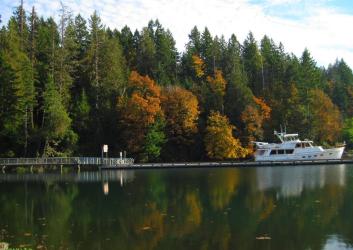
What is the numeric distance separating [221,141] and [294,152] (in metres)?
9.06

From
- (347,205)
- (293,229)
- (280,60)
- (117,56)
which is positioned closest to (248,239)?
(293,229)

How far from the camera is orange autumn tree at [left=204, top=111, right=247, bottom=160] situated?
61.6 metres

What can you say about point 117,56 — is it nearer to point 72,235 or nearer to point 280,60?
point 280,60

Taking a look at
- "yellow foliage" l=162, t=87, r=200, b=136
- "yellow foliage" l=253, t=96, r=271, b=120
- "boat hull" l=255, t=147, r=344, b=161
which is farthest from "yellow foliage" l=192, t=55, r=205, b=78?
"boat hull" l=255, t=147, r=344, b=161

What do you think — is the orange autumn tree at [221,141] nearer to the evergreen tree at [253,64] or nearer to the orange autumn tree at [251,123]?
the orange autumn tree at [251,123]

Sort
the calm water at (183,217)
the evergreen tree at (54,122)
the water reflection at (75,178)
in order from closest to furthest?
Answer: the calm water at (183,217) → the water reflection at (75,178) → the evergreen tree at (54,122)

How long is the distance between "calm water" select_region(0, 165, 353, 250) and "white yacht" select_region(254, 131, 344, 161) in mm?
26634

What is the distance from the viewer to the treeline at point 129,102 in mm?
56312

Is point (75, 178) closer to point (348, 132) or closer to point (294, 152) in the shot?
point (294, 152)

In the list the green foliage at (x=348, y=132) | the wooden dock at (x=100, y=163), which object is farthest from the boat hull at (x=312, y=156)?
the green foliage at (x=348, y=132)

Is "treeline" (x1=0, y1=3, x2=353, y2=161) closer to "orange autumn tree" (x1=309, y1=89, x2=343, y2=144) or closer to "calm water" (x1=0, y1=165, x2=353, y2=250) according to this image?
"orange autumn tree" (x1=309, y1=89, x2=343, y2=144)

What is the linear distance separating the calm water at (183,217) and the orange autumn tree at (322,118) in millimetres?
38820

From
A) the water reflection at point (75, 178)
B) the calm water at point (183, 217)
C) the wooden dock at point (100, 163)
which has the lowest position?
the calm water at point (183, 217)

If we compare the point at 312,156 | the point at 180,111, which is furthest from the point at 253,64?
the point at 312,156
